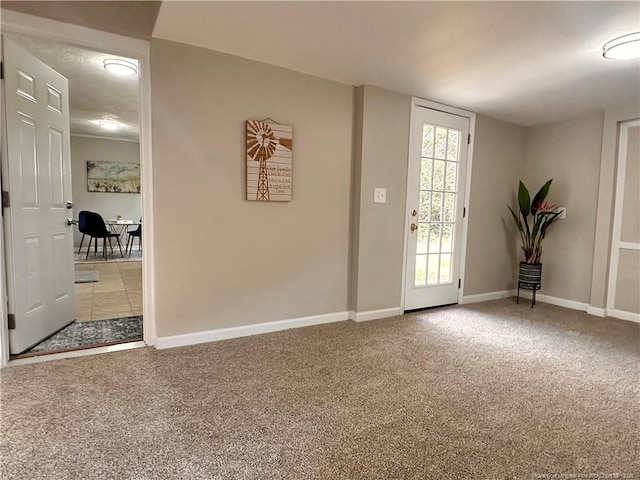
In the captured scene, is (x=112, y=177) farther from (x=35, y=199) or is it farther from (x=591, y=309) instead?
(x=591, y=309)

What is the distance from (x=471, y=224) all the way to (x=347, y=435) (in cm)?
297

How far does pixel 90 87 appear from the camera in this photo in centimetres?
413

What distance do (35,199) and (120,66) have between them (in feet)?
5.43

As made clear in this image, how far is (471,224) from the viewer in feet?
12.7

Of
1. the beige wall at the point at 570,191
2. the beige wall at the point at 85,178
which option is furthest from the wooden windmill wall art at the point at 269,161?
the beige wall at the point at 85,178

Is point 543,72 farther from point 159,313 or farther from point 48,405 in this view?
point 48,405

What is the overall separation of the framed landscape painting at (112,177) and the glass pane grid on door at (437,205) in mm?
6488

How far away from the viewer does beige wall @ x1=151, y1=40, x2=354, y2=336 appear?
2369mm

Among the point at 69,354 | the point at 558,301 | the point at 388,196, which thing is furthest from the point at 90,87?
the point at 558,301

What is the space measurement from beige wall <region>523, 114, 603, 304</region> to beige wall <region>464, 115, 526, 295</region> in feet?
0.77

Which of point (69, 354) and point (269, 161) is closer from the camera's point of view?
point (69, 354)

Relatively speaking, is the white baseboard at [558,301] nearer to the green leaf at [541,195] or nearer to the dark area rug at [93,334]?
the green leaf at [541,195]

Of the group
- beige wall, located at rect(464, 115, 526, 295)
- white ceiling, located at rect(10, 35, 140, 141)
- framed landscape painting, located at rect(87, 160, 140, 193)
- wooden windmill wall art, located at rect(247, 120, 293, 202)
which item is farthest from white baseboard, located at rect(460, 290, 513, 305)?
framed landscape painting, located at rect(87, 160, 140, 193)

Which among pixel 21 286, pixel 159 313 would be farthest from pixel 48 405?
pixel 21 286
